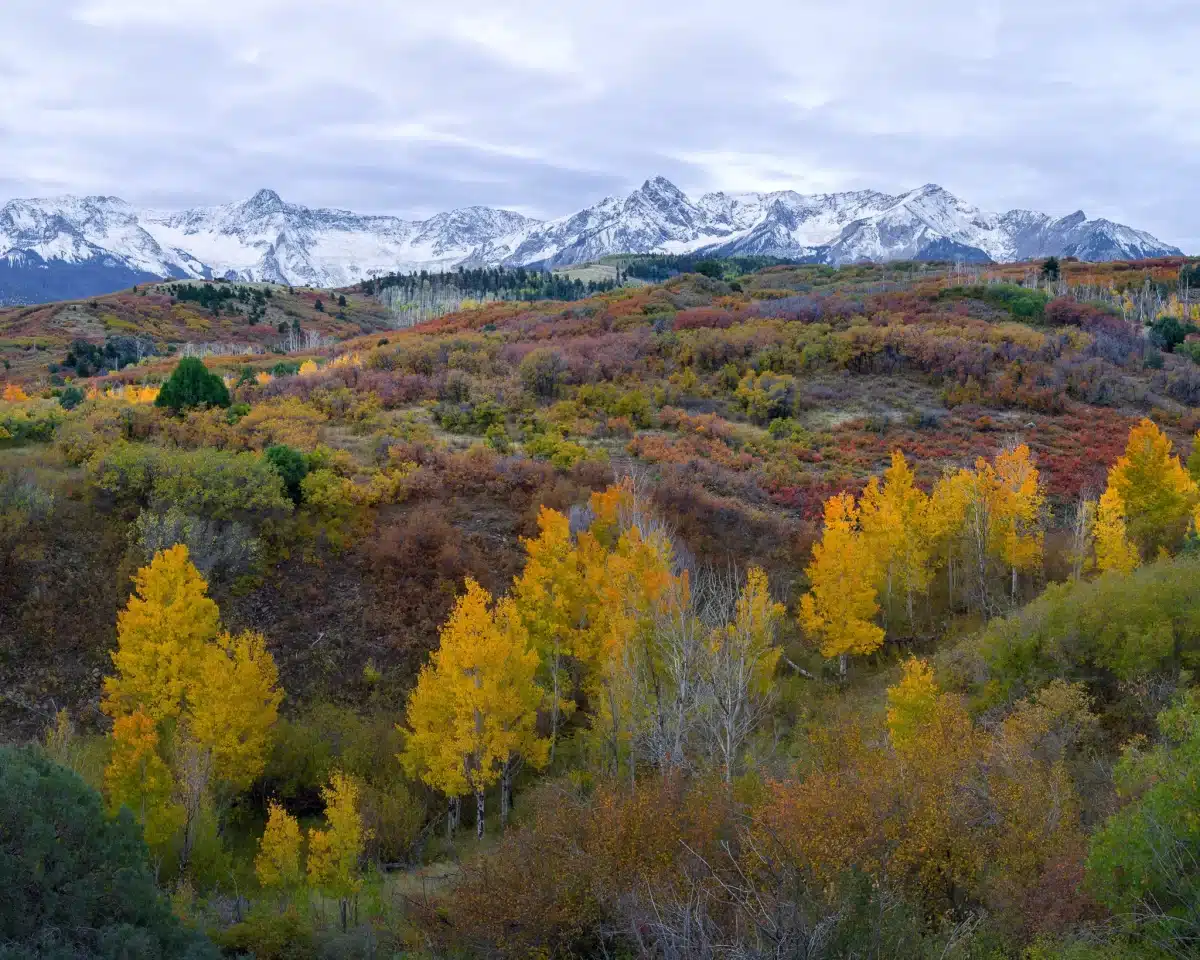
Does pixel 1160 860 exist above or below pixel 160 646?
above

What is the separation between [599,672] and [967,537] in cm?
1566

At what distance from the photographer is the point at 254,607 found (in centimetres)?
2681

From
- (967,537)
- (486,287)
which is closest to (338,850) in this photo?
(967,537)

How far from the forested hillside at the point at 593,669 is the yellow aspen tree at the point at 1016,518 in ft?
0.46

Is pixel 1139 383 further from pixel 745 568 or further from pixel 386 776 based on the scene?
pixel 386 776

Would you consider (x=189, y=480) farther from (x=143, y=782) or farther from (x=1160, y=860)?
(x=1160, y=860)

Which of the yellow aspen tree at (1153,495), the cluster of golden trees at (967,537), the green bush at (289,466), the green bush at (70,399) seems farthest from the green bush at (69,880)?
the yellow aspen tree at (1153,495)

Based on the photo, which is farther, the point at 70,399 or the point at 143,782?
the point at 70,399

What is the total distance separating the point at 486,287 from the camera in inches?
6688

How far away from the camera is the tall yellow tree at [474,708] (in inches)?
761

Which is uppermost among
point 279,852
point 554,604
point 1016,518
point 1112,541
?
point 1016,518

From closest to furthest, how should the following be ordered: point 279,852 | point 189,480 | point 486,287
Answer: point 279,852 < point 189,480 < point 486,287

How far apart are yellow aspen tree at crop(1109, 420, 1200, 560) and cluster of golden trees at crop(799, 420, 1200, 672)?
0.04 m

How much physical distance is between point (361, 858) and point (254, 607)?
407 inches
